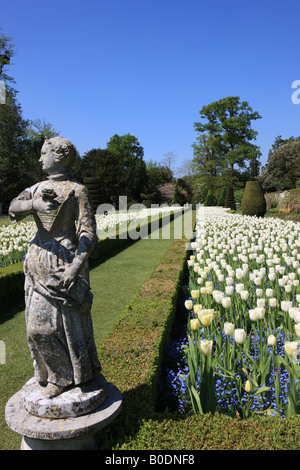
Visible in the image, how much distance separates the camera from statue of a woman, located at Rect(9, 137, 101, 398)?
232cm

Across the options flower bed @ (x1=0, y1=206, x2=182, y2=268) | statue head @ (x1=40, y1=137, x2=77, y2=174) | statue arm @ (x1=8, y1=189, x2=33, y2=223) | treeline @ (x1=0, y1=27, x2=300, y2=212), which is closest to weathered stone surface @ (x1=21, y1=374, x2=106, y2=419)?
statue arm @ (x1=8, y1=189, x2=33, y2=223)

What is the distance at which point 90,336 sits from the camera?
2.49 m

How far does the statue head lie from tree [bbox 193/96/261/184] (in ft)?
142

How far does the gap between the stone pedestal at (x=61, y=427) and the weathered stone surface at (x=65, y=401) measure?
37 mm

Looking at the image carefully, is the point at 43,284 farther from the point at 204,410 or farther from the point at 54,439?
the point at 204,410

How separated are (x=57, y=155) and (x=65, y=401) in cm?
168

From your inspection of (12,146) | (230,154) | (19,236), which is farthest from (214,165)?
(19,236)

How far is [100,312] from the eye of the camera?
6207mm

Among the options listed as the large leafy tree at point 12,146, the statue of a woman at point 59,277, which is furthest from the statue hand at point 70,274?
the large leafy tree at point 12,146

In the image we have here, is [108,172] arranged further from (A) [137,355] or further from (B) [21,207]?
(B) [21,207]

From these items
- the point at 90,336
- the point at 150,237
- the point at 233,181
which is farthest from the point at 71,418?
the point at 233,181

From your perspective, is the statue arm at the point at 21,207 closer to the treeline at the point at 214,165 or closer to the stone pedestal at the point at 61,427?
the stone pedestal at the point at 61,427

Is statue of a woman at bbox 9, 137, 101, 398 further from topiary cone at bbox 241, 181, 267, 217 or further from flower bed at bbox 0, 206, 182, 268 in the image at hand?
topiary cone at bbox 241, 181, 267, 217

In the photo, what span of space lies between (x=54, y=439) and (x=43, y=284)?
3.24ft
